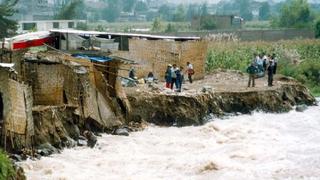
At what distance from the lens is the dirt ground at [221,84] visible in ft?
88.5

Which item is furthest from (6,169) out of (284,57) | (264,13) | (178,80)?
(264,13)

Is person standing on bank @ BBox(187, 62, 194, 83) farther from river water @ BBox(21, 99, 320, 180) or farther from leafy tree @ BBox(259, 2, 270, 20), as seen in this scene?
leafy tree @ BBox(259, 2, 270, 20)

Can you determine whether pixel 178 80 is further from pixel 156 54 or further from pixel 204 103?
pixel 156 54

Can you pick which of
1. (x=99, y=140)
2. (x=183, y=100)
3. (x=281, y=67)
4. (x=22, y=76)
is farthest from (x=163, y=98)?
(x=281, y=67)

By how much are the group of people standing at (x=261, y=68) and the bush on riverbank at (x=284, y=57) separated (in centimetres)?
451

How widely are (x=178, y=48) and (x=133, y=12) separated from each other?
509 feet

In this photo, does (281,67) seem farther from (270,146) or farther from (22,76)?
(22,76)

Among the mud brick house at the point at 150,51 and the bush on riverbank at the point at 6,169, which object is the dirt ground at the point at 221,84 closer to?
the mud brick house at the point at 150,51

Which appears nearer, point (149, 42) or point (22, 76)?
point (22, 76)

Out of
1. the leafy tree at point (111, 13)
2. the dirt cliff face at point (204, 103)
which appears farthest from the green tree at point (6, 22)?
the leafy tree at point (111, 13)

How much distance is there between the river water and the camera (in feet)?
59.3

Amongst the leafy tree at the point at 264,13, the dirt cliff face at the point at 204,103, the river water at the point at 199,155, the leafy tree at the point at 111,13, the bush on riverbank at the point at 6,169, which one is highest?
the bush on riverbank at the point at 6,169

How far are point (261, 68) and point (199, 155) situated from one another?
40.4 feet

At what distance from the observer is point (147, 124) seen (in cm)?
2462
